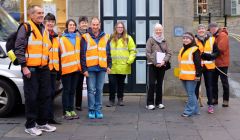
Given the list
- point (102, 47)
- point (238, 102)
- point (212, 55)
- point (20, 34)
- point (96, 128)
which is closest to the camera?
point (20, 34)

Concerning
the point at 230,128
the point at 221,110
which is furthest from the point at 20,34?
the point at 221,110

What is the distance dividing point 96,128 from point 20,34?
1986mm

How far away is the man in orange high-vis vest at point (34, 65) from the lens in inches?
284

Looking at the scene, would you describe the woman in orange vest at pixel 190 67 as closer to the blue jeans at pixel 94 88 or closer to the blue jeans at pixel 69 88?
the blue jeans at pixel 94 88

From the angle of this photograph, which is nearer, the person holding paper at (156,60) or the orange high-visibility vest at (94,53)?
the orange high-visibility vest at (94,53)

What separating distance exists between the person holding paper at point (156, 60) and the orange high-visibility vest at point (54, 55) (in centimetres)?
208

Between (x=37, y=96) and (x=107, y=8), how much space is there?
4047mm

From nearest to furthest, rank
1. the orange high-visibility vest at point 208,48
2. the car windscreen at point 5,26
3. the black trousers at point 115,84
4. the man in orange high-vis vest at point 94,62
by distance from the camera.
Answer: the man in orange high-vis vest at point 94,62 → the car windscreen at point 5,26 → the orange high-visibility vest at point 208,48 → the black trousers at point 115,84

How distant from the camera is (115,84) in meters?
9.91

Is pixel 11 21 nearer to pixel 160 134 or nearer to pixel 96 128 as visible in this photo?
pixel 96 128

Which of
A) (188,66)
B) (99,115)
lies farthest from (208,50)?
(99,115)

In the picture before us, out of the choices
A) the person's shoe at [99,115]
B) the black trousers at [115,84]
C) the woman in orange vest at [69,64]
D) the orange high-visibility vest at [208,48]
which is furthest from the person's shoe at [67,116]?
the orange high-visibility vest at [208,48]

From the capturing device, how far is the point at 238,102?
10.5 metres

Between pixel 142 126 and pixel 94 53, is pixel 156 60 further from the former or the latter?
pixel 142 126
